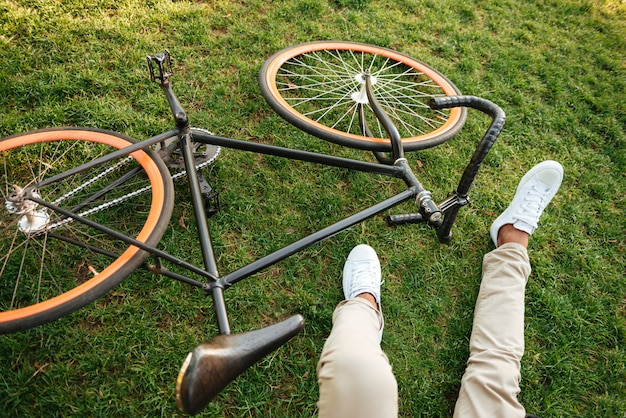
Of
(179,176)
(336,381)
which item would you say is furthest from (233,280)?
(179,176)

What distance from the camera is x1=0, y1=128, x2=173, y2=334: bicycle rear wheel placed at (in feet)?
5.60

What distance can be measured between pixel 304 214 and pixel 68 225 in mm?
1402

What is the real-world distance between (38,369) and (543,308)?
298cm

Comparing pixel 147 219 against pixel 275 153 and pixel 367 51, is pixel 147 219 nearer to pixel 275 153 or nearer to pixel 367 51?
pixel 275 153

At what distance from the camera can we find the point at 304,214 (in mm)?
2826

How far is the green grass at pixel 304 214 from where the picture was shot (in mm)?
2150

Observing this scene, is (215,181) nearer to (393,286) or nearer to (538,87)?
(393,286)

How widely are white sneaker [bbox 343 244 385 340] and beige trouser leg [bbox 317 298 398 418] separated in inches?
14.6

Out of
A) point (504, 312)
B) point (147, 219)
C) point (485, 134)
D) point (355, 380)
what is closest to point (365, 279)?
point (355, 380)

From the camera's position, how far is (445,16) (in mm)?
4355

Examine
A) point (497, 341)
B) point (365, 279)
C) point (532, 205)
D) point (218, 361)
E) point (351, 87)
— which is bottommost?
point (497, 341)

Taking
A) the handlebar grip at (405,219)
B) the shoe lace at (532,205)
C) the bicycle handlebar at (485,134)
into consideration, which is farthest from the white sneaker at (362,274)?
the shoe lace at (532,205)

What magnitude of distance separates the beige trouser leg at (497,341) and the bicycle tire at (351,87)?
42.9 inches

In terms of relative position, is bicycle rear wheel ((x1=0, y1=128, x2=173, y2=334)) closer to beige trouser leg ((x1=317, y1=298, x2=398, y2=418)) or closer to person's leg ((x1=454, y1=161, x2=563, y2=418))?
beige trouser leg ((x1=317, y1=298, x2=398, y2=418))
